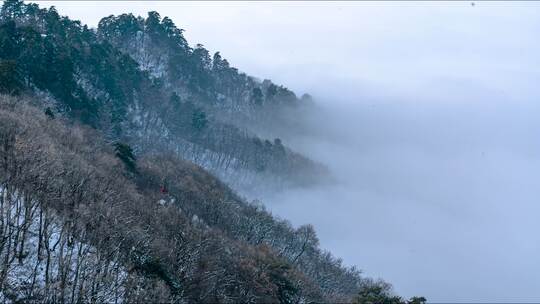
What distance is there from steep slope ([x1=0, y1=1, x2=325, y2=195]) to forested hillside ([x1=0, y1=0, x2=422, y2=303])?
37 cm

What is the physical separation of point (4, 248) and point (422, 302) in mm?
31481

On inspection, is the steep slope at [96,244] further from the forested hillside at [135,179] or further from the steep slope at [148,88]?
the steep slope at [148,88]

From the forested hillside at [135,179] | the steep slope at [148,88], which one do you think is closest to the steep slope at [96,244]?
the forested hillside at [135,179]

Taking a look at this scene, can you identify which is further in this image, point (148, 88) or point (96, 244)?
point (148, 88)

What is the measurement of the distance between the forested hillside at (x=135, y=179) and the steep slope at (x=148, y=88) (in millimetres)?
370

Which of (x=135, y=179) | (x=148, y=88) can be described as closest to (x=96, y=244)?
(x=135, y=179)

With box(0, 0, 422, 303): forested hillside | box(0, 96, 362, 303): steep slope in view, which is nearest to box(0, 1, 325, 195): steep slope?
box(0, 0, 422, 303): forested hillside

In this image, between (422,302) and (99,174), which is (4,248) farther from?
(422,302)

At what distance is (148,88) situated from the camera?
11588 cm

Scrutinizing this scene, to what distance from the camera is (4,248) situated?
25.2m

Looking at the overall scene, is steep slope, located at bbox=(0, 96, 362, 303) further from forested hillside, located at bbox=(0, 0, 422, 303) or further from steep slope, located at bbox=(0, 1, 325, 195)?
steep slope, located at bbox=(0, 1, 325, 195)

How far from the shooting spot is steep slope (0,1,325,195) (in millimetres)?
76688

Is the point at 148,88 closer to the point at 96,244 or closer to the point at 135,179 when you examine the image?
the point at 135,179

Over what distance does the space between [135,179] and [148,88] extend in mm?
62551
